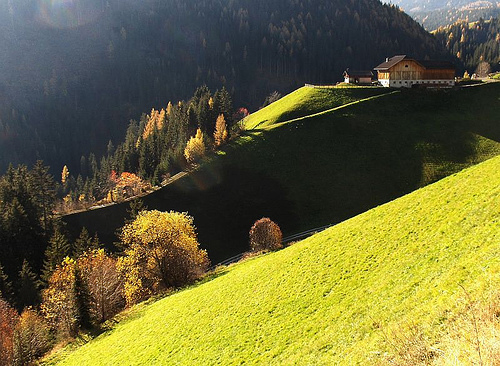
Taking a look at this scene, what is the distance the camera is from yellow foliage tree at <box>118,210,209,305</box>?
45.8 meters

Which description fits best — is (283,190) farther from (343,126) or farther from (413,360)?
(413,360)

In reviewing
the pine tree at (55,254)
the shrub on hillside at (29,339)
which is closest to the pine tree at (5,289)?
the pine tree at (55,254)

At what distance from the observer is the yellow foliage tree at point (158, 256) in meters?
45.8

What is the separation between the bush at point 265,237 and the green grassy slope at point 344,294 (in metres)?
18.8

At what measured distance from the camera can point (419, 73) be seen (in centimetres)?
10362

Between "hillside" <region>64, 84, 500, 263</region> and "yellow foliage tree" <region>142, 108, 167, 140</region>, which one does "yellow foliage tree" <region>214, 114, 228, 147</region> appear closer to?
"hillside" <region>64, 84, 500, 263</region>

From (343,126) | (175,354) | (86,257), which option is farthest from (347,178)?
(175,354)

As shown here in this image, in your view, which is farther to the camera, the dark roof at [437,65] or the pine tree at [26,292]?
the dark roof at [437,65]

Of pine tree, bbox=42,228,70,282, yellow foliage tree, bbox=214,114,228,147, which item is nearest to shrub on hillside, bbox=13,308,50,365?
pine tree, bbox=42,228,70,282

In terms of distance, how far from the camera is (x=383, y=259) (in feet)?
77.2

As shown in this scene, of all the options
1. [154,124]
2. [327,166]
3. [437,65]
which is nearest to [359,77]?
[437,65]

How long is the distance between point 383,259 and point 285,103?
93890 millimetres

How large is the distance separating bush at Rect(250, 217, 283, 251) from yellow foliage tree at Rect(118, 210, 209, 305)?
10.8 m

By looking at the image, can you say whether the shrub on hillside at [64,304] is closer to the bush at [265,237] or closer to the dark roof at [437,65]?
the bush at [265,237]
